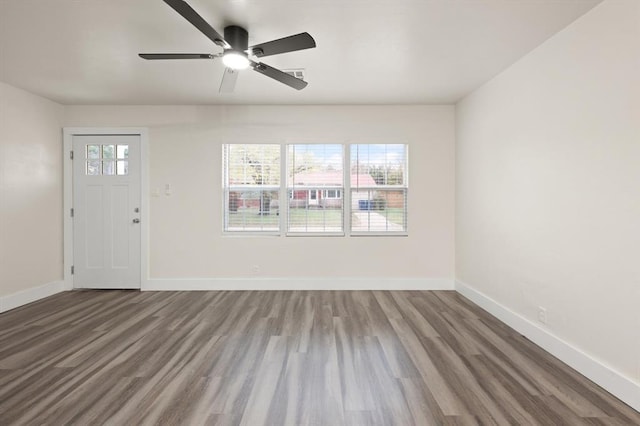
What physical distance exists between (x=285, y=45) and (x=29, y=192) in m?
3.87

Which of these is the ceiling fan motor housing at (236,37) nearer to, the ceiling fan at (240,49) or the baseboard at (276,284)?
the ceiling fan at (240,49)

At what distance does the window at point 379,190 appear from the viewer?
4305 mm

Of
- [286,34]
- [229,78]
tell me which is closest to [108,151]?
[229,78]

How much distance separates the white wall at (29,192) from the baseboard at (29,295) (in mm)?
13

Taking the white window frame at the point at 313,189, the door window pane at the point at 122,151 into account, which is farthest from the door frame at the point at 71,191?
the white window frame at the point at 313,189

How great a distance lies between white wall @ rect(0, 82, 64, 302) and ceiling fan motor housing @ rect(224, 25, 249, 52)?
3080 mm

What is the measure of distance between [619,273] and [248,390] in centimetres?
251

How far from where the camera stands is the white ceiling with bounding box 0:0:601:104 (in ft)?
6.96

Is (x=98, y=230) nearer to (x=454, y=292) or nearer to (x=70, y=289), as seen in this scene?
(x=70, y=289)

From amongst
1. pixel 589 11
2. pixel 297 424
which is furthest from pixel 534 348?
pixel 589 11

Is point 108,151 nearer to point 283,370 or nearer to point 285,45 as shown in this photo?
point 285,45

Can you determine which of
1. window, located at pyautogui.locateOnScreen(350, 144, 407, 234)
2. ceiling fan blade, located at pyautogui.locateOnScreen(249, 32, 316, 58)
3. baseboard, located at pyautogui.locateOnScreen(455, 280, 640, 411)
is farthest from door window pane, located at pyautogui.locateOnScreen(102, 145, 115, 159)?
baseboard, located at pyautogui.locateOnScreen(455, 280, 640, 411)

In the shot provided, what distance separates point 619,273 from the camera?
75.9 inches

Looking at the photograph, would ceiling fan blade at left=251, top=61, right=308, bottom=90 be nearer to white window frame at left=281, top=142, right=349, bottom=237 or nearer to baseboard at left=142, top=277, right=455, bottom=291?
white window frame at left=281, top=142, right=349, bottom=237
